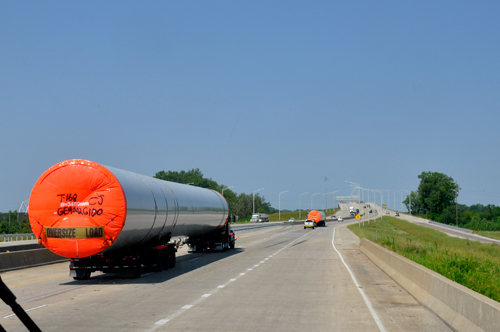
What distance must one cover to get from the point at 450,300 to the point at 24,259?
17.9 m

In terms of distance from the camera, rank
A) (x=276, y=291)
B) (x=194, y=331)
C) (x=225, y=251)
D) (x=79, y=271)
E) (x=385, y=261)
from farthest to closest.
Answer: (x=225, y=251)
(x=385, y=261)
(x=79, y=271)
(x=276, y=291)
(x=194, y=331)

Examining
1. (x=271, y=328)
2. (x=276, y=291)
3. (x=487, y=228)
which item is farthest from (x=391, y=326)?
(x=487, y=228)

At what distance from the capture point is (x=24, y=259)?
75.5 ft

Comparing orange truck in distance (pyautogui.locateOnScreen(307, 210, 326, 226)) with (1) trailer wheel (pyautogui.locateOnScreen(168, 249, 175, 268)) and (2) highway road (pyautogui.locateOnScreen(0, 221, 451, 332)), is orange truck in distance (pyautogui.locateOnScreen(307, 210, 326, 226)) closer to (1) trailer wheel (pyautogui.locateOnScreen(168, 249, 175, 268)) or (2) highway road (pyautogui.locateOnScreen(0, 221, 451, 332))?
(1) trailer wheel (pyautogui.locateOnScreen(168, 249, 175, 268))

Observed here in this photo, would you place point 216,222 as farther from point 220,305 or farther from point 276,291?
point 220,305

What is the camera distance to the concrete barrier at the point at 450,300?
→ 790 cm

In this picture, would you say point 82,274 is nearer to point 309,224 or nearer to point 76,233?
point 76,233

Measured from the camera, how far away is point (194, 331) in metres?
9.39

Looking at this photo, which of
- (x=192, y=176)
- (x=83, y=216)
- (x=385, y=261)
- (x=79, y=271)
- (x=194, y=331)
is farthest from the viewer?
(x=192, y=176)

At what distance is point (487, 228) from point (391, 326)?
15787 cm

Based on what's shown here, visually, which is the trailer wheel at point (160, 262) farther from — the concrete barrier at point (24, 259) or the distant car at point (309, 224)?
the distant car at point (309, 224)

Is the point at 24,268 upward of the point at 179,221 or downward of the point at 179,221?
downward

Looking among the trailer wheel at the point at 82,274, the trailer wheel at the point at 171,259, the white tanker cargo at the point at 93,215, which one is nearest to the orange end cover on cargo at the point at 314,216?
the trailer wheel at the point at 171,259

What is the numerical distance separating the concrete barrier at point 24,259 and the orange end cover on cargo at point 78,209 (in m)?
5.60
